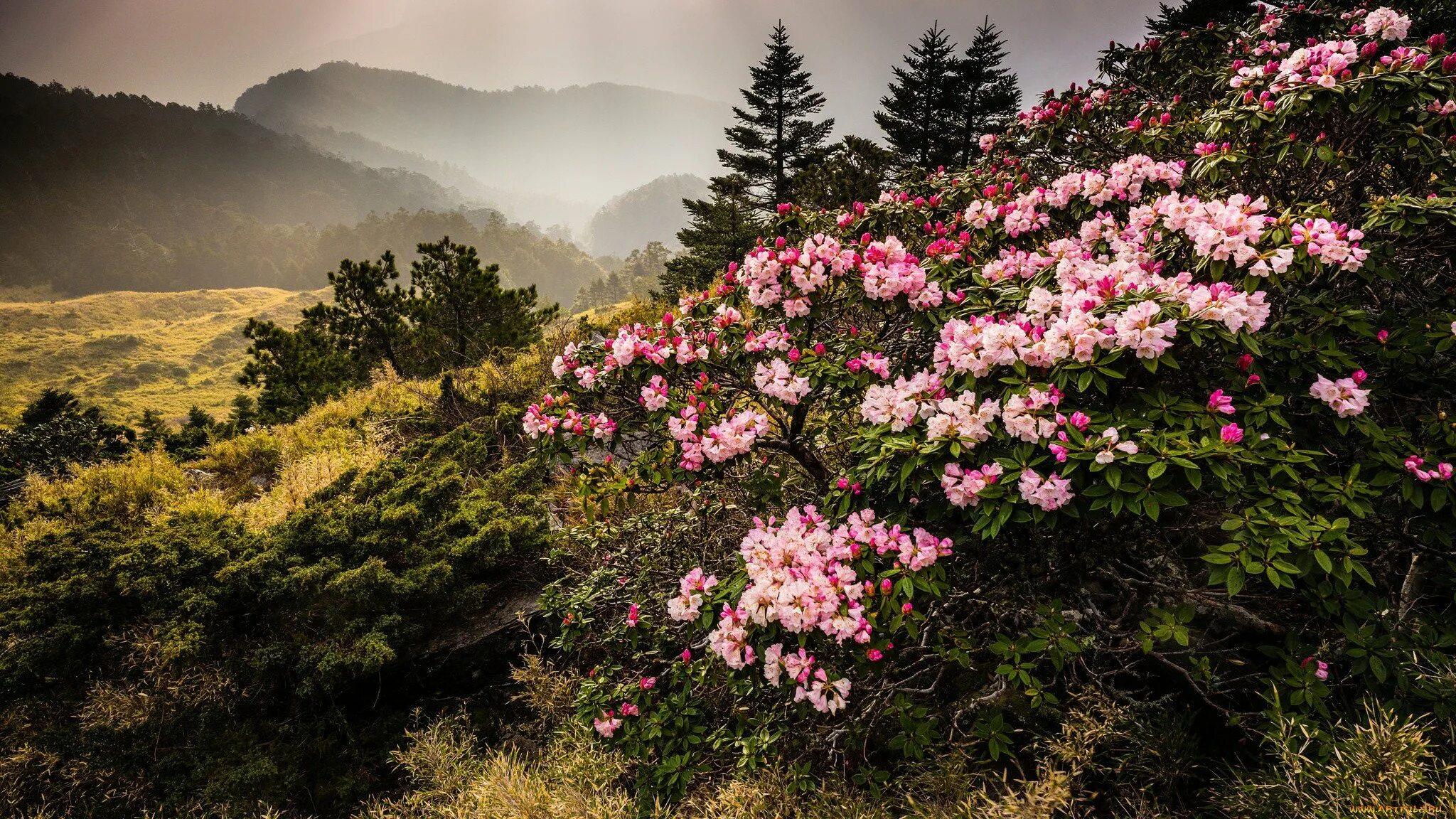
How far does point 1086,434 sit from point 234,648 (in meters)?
5.45

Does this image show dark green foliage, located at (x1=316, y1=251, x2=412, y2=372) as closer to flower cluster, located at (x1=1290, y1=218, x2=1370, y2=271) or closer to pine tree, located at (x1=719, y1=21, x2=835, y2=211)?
pine tree, located at (x1=719, y1=21, x2=835, y2=211)

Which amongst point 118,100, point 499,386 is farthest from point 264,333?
point 118,100

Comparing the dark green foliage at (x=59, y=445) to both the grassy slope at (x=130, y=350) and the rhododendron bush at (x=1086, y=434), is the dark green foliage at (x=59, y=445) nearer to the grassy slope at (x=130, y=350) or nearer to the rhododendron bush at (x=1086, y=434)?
the rhododendron bush at (x=1086, y=434)

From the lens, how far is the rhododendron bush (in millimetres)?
1792

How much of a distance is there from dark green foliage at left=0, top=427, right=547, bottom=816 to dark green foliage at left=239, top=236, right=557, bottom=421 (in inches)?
304

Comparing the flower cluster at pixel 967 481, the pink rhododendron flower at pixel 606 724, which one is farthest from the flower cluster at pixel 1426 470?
the pink rhododendron flower at pixel 606 724

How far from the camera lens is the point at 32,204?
80.8 meters

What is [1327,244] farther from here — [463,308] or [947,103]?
[947,103]

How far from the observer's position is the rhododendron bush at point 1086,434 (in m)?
1.79

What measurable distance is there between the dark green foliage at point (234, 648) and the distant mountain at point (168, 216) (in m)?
77.2

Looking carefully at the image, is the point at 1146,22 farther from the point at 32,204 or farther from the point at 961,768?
the point at 32,204

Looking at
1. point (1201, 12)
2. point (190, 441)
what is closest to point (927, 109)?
point (1201, 12)

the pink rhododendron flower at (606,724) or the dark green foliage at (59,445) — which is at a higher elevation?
the pink rhododendron flower at (606,724)

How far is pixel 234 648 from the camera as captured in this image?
3.73m
